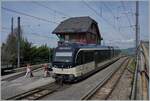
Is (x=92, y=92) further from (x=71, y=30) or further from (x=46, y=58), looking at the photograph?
(x=71, y=30)

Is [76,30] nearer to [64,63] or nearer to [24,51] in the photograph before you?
[24,51]

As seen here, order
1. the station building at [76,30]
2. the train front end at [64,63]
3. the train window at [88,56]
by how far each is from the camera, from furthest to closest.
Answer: the station building at [76,30] → the train window at [88,56] → the train front end at [64,63]

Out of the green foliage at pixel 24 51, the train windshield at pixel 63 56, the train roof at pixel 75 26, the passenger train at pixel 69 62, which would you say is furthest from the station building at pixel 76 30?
the train windshield at pixel 63 56

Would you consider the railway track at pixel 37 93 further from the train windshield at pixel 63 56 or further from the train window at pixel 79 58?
the train window at pixel 79 58

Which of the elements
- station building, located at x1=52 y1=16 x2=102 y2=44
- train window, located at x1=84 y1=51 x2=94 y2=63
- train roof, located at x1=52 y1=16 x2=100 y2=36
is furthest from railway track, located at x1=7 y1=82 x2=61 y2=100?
train roof, located at x1=52 y1=16 x2=100 y2=36

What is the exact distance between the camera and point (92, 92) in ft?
49.8

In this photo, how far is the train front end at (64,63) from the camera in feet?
60.7

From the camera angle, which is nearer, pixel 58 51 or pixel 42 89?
pixel 42 89

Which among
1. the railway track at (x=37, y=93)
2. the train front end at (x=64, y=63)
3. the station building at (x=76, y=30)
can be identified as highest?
the station building at (x=76, y=30)

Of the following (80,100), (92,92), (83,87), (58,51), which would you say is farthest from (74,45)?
(80,100)

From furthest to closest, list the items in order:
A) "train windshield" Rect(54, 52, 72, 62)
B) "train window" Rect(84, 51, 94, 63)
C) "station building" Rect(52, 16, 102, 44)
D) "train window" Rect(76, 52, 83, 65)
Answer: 1. "station building" Rect(52, 16, 102, 44)
2. "train window" Rect(84, 51, 94, 63)
3. "train window" Rect(76, 52, 83, 65)
4. "train windshield" Rect(54, 52, 72, 62)

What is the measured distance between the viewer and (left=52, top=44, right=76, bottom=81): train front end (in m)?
18.5

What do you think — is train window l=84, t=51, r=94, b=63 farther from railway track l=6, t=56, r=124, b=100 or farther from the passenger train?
railway track l=6, t=56, r=124, b=100

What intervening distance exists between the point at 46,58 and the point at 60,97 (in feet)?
91.9
